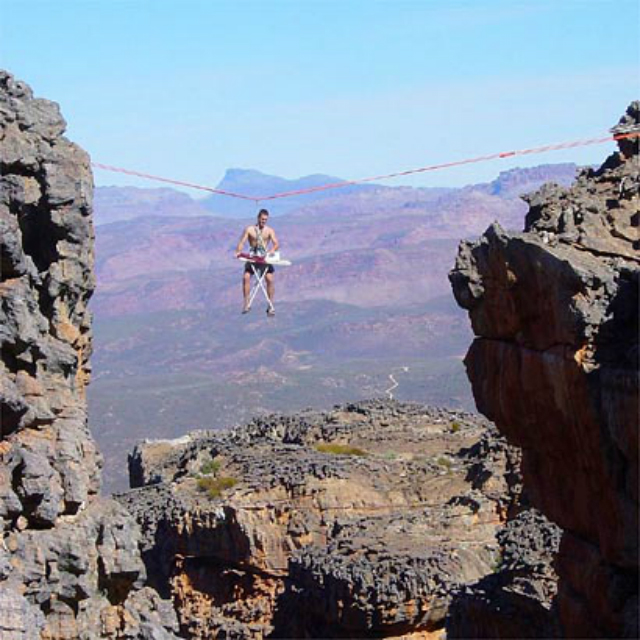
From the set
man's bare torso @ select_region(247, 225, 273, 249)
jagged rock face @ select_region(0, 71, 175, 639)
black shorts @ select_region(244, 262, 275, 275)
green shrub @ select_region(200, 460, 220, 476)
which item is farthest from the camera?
green shrub @ select_region(200, 460, 220, 476)

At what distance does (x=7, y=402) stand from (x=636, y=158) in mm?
11097

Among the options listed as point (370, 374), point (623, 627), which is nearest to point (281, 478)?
point (623, 627)

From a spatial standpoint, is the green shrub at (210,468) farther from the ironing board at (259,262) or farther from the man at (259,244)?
the ironing board at (259,262)

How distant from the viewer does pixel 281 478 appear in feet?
172

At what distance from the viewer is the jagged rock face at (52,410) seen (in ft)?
85.7

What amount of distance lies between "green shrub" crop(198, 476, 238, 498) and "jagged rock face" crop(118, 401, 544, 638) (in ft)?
0.92

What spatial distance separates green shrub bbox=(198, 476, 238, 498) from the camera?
52269 millimetres

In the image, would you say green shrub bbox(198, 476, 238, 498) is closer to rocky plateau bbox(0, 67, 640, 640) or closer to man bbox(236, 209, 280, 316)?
rocky plateau bbox(0, 67, 640, 640)

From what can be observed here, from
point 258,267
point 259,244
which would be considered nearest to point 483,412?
point 259,244

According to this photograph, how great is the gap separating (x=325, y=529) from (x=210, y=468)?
675 centimetres

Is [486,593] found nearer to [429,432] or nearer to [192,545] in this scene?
[192,545]

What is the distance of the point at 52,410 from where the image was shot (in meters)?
28.4

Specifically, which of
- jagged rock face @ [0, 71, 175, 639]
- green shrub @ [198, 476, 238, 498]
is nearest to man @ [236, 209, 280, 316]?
jagged rock face @ [0, 71, 175, 639]

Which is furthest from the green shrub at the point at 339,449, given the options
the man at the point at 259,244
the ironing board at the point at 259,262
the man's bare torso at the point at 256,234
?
the man's bare torso at the point at 256,234
